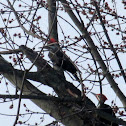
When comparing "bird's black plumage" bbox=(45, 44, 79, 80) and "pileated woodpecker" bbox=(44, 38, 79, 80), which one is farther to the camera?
"bird's black plumage" bbox=(45, 44, 79, 80)

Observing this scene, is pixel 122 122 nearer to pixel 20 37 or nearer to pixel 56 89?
pixel 56 89

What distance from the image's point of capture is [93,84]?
499 centimetres

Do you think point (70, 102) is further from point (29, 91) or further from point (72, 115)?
point (29, 91)

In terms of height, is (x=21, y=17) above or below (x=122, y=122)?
above

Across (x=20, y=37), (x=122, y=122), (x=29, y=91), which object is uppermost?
(x=20, y=37)

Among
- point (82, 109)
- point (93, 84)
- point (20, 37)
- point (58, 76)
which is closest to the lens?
point (82, 109)

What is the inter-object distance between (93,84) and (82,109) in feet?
1.58

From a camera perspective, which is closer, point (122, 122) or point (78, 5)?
point (122, 122)

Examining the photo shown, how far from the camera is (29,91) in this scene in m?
5.09

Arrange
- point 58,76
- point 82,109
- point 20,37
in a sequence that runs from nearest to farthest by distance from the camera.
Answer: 1. point 82,109
2. point 58,76
3. point 20,37

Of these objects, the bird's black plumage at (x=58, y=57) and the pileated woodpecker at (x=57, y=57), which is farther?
the bird's black plumage at (x=58, y=57)

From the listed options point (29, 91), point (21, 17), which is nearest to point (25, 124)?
point (29, 91)

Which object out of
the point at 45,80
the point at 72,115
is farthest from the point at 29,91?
the point at 72,115

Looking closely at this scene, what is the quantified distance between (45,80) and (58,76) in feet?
0.70
